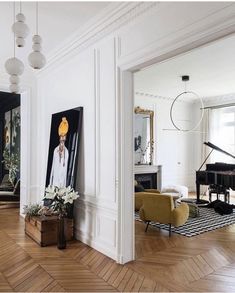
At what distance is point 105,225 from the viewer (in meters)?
3.72

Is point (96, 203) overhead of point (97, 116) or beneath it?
beneath

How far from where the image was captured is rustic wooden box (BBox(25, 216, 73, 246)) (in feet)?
13.1

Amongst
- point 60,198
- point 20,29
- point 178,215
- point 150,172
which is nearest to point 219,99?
point 150,172

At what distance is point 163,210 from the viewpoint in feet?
15.0

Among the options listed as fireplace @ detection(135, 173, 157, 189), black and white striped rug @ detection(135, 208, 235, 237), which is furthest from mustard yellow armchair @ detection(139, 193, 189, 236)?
fireplace @ detection(135, 173, 157, 189)

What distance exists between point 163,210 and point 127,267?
1469 mm

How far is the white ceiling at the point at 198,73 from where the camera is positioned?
492 centimetres

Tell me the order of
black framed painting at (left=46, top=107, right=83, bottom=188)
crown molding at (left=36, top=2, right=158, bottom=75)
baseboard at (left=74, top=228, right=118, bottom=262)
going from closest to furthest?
crown molding at (left=36, top=2, right=158, bottom=75), baseboard at (left=74, top=228, right=118, bottom=262), black framed painting at (left=46, top=107, right=83, bottom=188)

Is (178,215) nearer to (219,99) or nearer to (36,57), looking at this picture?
(36,57)

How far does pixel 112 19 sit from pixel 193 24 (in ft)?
4.17

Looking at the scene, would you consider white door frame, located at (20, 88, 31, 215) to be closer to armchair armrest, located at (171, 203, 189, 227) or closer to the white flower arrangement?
the white flower arrangement

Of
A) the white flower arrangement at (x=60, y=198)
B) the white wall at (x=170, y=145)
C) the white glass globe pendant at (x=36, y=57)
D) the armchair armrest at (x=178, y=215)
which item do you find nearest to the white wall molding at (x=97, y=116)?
the white flower arrangement at (x=60, y=198)

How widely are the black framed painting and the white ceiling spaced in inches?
58.1

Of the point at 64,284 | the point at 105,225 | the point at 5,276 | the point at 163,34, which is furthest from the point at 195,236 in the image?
the point at 163,34
